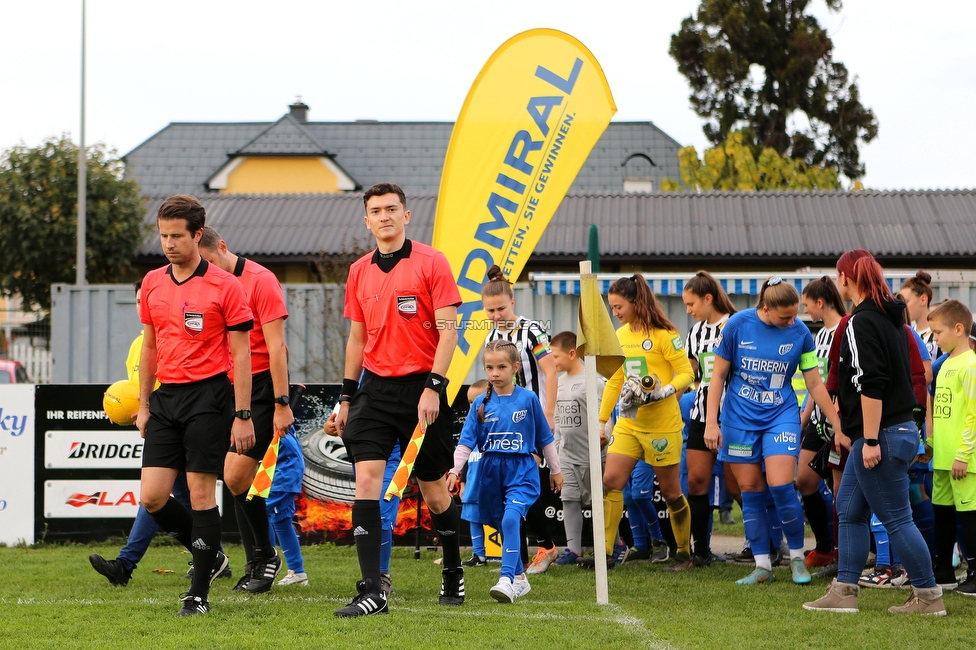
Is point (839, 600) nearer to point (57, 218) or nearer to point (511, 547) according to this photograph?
point (511, 547)

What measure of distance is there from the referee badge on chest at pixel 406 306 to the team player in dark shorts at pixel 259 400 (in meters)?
0.86

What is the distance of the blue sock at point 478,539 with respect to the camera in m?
7.89

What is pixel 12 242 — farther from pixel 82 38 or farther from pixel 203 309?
pixel 203 309

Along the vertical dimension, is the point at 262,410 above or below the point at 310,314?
below

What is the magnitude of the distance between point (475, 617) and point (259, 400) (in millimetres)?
1822

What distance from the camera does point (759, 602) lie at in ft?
19.9

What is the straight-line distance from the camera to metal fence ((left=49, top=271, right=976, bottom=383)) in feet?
44.9

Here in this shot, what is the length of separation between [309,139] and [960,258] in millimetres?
28712

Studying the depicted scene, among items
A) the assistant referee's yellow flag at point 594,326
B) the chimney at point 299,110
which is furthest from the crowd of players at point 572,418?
the chimney at point 299,110

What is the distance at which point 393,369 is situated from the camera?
5.52 m

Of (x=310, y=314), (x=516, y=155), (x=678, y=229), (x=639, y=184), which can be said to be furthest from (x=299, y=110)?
(x=516, y=155)

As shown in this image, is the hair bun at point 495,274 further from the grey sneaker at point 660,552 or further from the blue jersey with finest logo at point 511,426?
the grey sneaker at point 660,552

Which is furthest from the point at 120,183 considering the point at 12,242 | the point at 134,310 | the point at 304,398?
the point at 304,398

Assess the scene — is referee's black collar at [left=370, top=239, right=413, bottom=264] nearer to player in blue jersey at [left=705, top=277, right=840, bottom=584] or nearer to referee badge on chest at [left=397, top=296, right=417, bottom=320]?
referee badge on chest at [left=397, top=296, right=417, bottom=320]
